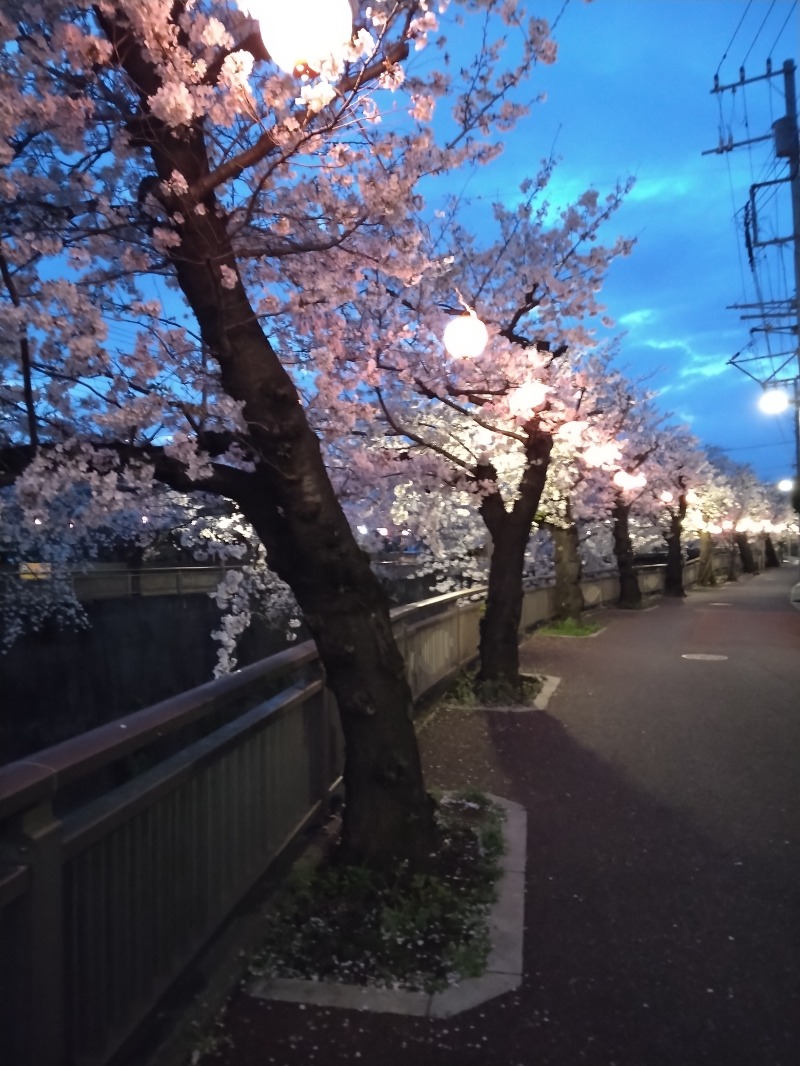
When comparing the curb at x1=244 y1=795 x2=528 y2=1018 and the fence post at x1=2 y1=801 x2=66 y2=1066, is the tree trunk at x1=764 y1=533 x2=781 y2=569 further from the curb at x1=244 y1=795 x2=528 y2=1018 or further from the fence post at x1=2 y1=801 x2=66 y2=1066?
the fence post at x1=2 y1=801 x2=66 y2=1066

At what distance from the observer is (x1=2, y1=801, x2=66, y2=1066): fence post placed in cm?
287

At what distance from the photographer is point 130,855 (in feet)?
11.9

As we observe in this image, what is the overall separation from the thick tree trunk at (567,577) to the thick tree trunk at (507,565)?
33.4 ft

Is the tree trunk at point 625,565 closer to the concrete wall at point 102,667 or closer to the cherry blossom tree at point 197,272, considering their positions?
the concrete wall at point 102,667

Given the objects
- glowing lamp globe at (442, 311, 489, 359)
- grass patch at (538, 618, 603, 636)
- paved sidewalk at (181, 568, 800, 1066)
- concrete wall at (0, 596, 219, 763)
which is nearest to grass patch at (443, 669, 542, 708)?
paved sidewalk at (181, 568, 800, 1066)

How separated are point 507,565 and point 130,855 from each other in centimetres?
870

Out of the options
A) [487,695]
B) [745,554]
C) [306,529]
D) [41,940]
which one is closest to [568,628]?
[487,695]

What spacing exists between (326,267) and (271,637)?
16.7 m

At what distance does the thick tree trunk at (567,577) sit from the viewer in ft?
72.5

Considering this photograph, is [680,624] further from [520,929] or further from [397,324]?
[520,929]

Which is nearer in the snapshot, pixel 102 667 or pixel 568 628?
pixel 568 628

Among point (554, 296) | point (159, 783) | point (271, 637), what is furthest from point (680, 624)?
point (159, 783)

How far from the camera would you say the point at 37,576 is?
72.0 feet

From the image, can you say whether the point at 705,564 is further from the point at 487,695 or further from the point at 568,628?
the point at 487,695
